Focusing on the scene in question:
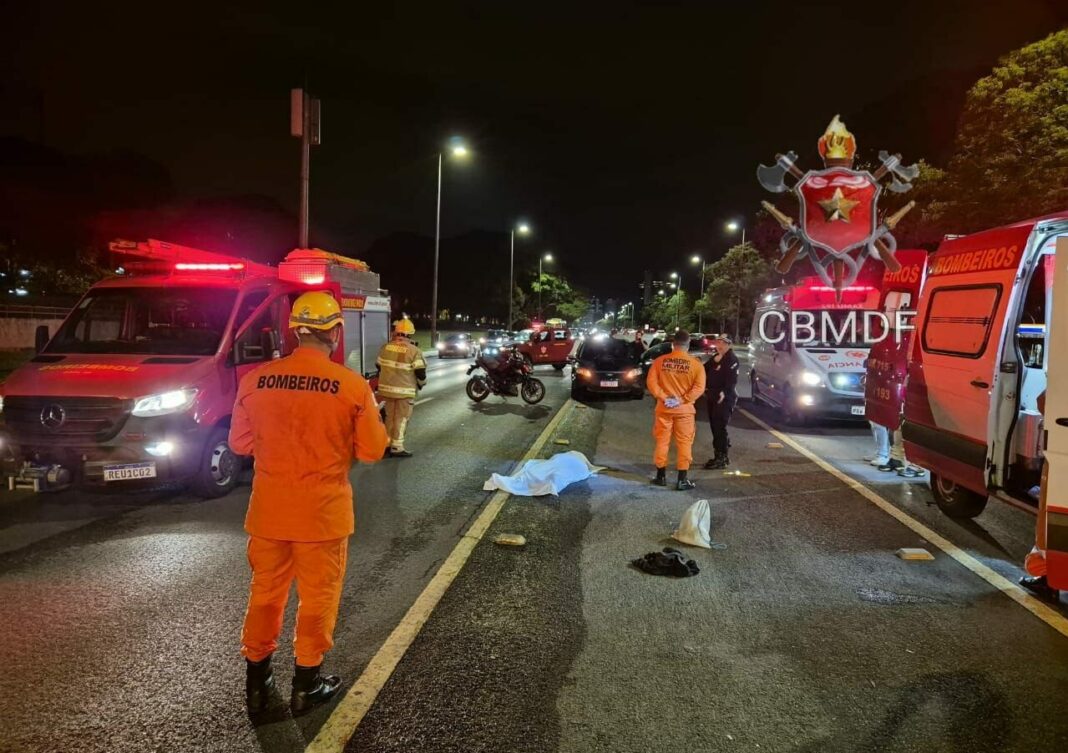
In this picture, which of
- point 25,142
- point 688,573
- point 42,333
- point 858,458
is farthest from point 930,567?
point 25,142

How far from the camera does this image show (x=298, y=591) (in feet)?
10.5

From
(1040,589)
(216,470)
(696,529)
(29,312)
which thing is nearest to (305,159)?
(216,470)

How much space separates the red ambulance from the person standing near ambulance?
5981 millimetres

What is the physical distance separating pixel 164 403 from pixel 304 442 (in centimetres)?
405

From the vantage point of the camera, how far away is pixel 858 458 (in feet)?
33.2

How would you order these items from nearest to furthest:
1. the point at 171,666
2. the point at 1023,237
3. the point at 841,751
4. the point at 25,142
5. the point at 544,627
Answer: the point at 841,751 < the point at 171,666 < the point at 544,627 < the point at 1023,237 < the point at 25,142

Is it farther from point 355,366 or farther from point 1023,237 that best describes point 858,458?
point 355,366

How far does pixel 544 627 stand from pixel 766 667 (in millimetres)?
1269

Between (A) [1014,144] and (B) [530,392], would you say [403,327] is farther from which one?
(A) [1014,144]

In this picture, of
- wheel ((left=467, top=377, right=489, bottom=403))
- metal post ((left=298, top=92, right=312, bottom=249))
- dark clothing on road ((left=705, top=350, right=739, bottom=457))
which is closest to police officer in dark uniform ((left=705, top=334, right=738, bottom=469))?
dark clothing on road ((left=705, top=350, right=739, bottom=457))

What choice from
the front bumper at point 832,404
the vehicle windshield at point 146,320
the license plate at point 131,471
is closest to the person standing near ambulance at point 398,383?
the vehicle windshield at point 146,320

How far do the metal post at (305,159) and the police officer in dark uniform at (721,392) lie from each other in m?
10.7

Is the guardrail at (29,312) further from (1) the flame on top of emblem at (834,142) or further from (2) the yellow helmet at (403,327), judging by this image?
(1) the flame on top of emblem at (834,142)

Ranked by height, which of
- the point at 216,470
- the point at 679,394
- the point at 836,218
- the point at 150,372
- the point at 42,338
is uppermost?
the point at 836,218
